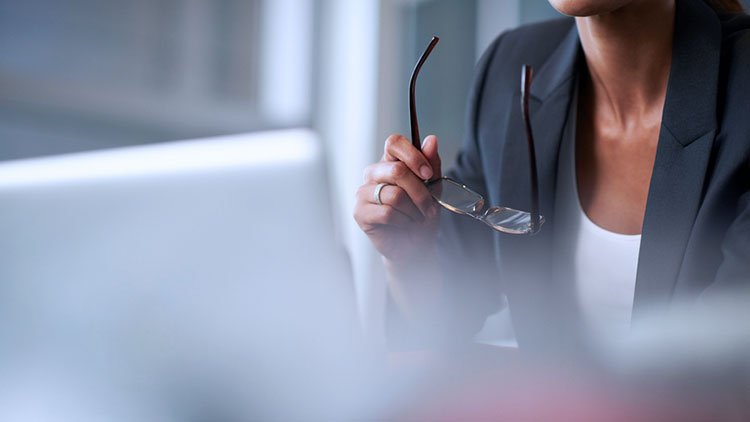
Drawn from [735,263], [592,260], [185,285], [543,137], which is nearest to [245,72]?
[543,137]

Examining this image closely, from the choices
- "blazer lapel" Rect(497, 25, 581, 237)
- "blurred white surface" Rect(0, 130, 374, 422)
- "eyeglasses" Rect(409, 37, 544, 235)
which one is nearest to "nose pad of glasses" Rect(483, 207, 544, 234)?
"eyeglasses" Rect(409, 37, 544, 235)

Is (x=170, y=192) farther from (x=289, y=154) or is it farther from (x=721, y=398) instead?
(x=721, y=398)

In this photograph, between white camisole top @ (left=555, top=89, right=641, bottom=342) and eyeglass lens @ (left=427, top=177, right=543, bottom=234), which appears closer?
eyeglass lens @ (left=427, top=177, right=543, bottom=234)

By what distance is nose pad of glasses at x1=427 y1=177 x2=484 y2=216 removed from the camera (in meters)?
0.73

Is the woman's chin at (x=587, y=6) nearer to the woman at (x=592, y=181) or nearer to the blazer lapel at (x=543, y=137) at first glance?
the woman at (x=592, y=181)

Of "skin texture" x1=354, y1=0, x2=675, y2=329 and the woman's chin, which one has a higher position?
the woman's chin

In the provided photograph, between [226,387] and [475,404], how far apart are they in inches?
9.7

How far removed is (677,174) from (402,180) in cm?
38

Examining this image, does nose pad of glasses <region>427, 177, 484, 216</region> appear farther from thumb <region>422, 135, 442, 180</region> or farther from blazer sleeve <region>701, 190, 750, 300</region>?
blazer sleeve <region>701, 190, 750, 300</region>

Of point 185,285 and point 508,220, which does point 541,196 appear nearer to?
point 508,220

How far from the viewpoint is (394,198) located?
73 cm

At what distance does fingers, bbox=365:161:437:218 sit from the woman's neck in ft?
1.24

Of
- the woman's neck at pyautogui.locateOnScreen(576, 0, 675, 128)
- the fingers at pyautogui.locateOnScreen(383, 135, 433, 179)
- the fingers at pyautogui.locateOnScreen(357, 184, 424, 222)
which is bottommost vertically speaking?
the fingers at pyautogui.locateOnScreen(357, 184, 424, 222)

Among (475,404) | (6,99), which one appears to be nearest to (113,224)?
(475,404)
